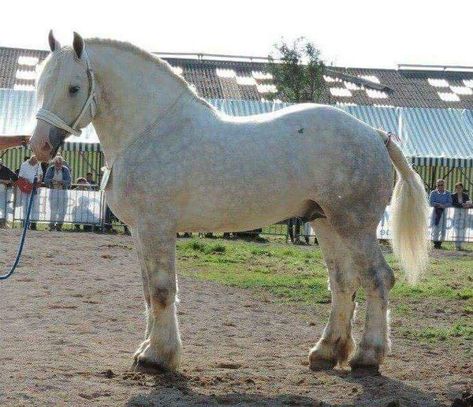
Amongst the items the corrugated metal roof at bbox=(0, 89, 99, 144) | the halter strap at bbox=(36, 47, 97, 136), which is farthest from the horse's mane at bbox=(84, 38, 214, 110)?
the corrugated metal roof at bbox=(0, 89, 99, 144)

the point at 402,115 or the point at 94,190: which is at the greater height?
the point at 402,115

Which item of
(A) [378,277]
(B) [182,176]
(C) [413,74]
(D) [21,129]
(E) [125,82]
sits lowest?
(A) [378,277]

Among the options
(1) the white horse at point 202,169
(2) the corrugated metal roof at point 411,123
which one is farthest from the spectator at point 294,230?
(1) the white horse at point 202,169

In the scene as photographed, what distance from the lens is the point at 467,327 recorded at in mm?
9852

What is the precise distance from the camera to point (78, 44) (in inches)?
283

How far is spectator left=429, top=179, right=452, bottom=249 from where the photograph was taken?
23312 mm

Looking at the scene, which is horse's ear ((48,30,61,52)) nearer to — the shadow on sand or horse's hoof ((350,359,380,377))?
the shadow on sand

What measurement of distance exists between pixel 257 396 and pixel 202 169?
175cm

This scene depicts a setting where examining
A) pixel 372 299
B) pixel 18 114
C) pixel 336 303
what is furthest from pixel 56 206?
pixel 372 299

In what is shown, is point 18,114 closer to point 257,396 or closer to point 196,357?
point 196,357

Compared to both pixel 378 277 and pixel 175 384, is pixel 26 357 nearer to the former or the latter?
pixel 175 384

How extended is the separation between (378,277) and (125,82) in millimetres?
2485

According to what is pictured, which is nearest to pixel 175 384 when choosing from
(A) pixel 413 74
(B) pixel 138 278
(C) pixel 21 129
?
(B) pixel 138 278

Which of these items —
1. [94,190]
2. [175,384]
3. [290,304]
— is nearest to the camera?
[175,384]
